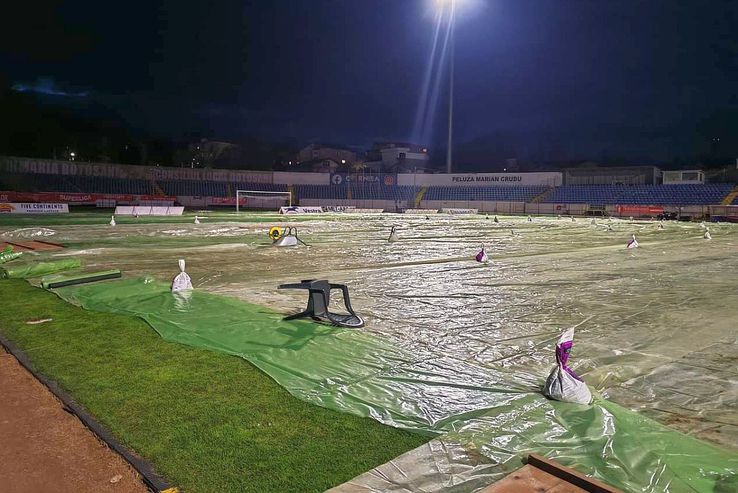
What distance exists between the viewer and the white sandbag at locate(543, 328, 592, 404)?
13.0 feet

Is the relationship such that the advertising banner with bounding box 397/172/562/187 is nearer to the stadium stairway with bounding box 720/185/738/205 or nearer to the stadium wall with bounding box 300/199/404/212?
the stadium wall with bounding box 300/199/404/212

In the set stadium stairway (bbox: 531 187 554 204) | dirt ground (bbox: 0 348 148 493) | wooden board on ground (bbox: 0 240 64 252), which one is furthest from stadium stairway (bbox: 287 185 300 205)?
dirt ground (bbox: 0 348 148 493)

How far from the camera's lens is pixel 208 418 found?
3.75 metres

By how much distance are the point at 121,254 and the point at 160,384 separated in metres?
11.4

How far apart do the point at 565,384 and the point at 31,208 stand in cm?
4492

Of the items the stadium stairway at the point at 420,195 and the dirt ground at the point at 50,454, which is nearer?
the dirt ground at the point at 50,454

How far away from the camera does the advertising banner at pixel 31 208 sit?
36.9 metres

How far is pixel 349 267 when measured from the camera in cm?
1233

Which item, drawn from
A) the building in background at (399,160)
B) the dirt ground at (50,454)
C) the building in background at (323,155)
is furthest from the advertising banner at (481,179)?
the dirt ground at (50,454)

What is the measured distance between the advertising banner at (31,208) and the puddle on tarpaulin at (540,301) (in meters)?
27.1

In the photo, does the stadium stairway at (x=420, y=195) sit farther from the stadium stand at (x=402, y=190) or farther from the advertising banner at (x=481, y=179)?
the advertising banner at (x=481, y=179)

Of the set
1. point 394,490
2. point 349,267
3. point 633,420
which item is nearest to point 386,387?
point 394,490

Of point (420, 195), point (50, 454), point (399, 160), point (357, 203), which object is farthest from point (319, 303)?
point (399, 160)

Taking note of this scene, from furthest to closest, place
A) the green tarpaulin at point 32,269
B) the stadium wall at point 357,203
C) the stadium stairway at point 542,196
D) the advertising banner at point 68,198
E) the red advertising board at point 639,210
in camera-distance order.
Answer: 1. the stadium wall at point 357,203
2. the stadium stairway at point 542,196
3. the red advertising board at point 639,210
4. the advertising banner at point 68,198
5. the green tarpaulin at point 32,269
